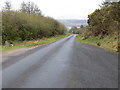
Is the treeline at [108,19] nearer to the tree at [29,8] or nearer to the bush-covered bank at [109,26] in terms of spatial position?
the bush-covered bank at [109,26]

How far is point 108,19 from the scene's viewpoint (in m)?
14.9

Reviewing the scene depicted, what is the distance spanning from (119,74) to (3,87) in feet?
14.9

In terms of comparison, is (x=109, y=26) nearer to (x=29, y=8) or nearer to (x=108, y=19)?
(x=108, y=19)

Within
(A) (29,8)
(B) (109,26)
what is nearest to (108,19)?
(B) (109,26)

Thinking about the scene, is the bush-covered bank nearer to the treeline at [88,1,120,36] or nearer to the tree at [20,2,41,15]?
the treeline at [88,1,120,36]

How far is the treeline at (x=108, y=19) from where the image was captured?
10844 millimetres

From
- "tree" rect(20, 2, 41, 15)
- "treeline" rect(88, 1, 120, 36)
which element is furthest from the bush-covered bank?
"tree" rect(20, 2, 41, 15)

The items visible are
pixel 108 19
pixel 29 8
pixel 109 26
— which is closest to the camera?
pixel 108 19

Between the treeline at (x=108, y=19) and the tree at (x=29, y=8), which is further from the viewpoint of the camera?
the tree at (x=29, y=8)

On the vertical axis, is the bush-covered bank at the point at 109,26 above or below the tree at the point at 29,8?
below

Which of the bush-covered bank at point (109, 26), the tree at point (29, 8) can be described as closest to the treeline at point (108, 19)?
the bush-covered bank at point (109, 26)

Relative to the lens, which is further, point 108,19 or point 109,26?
point 109,26

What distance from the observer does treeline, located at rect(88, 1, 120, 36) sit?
1084 centimetres

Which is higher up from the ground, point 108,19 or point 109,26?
point 108,19
